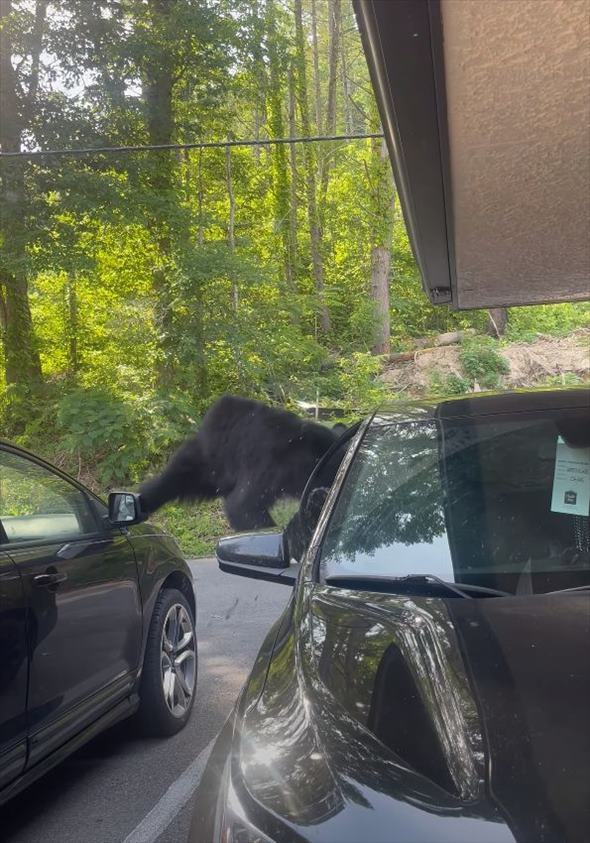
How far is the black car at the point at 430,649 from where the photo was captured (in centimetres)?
155

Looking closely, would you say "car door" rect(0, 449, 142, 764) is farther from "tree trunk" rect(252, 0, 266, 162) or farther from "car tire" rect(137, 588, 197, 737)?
"tree trunk" rect(252, 0, 266, 162)

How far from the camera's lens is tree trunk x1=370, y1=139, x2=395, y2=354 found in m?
20.7

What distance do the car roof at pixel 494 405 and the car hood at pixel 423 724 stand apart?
106cm

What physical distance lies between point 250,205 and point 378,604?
18086 millimetres

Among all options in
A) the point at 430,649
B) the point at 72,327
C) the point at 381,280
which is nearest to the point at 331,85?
the point at 381,280

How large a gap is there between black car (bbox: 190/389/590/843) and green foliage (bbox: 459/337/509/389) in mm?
13990

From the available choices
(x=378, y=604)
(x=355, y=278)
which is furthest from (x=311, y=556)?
(x=355, y=278)

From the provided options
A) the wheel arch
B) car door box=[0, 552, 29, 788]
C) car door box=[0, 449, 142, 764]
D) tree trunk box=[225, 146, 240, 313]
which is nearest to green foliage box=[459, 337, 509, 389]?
tree trunk box=[225, 146, 240, 313]

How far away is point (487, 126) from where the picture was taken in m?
3.12

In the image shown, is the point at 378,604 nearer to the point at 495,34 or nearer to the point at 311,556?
the point at 311,556

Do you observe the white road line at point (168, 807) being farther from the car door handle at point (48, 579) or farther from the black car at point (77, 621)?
the car door handle at point (48, 579)

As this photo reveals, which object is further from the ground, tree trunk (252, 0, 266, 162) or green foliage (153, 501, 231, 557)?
tree trunk (252, 0, 266, 162)

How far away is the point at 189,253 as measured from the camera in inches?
582

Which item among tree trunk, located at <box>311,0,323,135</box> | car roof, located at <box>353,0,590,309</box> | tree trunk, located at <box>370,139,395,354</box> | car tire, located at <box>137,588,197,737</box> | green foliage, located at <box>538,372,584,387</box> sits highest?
tree trunk, located at <box>311,0,323,135</box>
